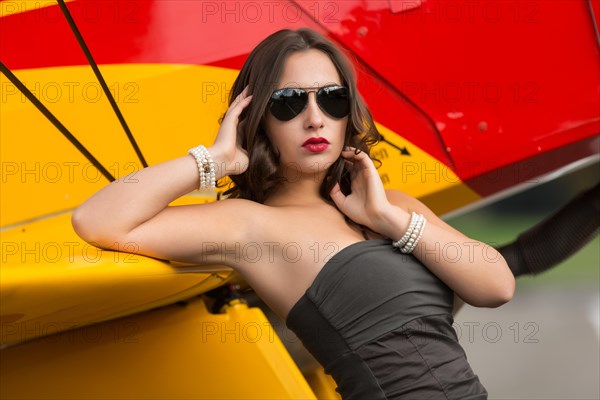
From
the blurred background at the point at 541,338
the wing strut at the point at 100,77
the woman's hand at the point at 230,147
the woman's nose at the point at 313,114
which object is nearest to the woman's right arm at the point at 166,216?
the woman's hand at the point at 230,147

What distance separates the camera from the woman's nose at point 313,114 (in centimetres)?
126

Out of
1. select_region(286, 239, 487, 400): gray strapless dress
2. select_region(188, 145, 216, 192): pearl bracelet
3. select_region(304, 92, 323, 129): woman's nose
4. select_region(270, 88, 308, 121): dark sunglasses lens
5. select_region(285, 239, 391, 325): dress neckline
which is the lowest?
select_region(286, 239, 487, 400): gray strapless dress

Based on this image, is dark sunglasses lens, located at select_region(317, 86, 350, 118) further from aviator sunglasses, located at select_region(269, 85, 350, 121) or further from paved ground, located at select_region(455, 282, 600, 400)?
paved ground, located at select_region(455, 282, 600, 400)

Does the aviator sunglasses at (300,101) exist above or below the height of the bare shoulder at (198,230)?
above

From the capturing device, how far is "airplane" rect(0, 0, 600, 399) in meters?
1.42

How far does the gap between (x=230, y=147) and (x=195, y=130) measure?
0.42 m

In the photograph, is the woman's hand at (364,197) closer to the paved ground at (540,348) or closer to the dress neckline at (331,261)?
the dress neckline at (331,261)

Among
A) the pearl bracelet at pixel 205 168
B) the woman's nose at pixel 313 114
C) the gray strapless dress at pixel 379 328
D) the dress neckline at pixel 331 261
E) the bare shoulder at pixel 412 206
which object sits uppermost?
the woman's nose at pixel 313 114

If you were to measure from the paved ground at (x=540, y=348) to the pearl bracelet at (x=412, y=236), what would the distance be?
0.90 metres

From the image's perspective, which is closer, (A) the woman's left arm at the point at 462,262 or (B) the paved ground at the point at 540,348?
(A) the woman's left arm at the point at 462,262

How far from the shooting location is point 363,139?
1369 mm

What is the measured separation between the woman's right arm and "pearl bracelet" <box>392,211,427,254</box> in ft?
0.73

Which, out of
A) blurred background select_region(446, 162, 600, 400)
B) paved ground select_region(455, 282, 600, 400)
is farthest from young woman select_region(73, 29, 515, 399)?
paved ground select_region(455, 282, 600, 400)

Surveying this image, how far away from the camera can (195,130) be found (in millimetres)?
1649
